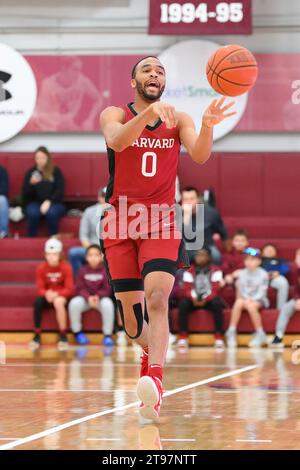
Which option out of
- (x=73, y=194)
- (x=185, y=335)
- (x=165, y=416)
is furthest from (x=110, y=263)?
(x=73, y=194)

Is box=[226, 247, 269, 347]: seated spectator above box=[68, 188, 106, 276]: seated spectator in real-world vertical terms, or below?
below

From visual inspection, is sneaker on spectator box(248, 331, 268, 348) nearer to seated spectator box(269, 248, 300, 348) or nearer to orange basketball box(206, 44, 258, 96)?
seated spectator box(269, 248, 300, 348)

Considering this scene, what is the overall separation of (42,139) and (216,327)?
486cm

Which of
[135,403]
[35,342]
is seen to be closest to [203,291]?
[35,342]

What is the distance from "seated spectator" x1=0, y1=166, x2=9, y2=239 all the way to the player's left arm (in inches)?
332

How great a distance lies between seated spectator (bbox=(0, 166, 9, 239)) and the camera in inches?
568

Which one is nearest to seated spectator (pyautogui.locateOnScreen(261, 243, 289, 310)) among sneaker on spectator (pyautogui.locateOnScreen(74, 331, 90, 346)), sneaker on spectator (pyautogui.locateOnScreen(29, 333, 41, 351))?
sneaker on spectator (pyautogui.locateOnScreen(74, 331, 90, 346))

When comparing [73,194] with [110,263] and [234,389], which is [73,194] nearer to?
[234,389]

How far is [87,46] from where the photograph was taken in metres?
15.8

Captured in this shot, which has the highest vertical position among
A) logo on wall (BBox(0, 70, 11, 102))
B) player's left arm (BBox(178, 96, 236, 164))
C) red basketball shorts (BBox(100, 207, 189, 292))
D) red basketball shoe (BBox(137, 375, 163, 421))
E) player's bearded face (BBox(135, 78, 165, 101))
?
logo on wall (BBox(0, 70, 11, 102))

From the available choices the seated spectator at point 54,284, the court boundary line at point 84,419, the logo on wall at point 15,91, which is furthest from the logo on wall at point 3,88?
the court boundary line at point 84,419

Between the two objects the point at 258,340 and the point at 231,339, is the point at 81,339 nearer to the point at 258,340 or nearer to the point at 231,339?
the point at 231,339

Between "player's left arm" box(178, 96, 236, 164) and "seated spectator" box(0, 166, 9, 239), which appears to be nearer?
"player's left arm" box(178, 96, 236, 164)

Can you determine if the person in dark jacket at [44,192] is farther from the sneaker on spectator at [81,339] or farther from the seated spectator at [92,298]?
the sneaker on spectator at [81,339]
